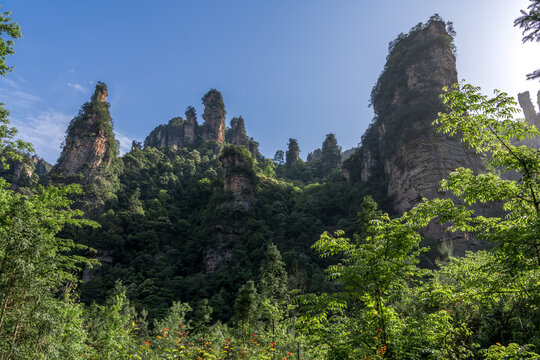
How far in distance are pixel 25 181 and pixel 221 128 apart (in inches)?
2403

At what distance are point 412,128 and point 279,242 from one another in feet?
103

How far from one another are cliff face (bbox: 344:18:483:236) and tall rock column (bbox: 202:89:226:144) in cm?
5652

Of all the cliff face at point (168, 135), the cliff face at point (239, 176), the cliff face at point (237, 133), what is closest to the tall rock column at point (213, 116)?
the cliff face at point (237, 133)

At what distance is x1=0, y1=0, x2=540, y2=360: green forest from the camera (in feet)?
19.3

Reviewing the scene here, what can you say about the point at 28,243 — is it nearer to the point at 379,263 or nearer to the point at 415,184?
the point at 379,263

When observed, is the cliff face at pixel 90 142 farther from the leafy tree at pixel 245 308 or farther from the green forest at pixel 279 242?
the leafy tree at pixel 245 308

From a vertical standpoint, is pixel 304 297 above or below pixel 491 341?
above

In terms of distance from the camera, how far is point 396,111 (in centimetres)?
6038

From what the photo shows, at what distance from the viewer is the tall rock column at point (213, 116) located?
113312 mm

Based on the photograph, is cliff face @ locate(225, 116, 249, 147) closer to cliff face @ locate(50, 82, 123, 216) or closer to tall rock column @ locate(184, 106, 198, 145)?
tall rock column @ locate(184, 106, 198, 145)

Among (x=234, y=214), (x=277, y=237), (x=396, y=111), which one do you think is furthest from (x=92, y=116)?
(x=396, y=111)

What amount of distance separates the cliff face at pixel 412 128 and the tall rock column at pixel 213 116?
5652cm

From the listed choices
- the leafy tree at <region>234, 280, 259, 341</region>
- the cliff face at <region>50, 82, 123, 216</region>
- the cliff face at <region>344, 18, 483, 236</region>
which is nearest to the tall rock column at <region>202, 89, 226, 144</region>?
the cliff face at <region>50, 82, 123, 216</region>

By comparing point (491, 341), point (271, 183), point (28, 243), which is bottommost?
point (491, 341)
